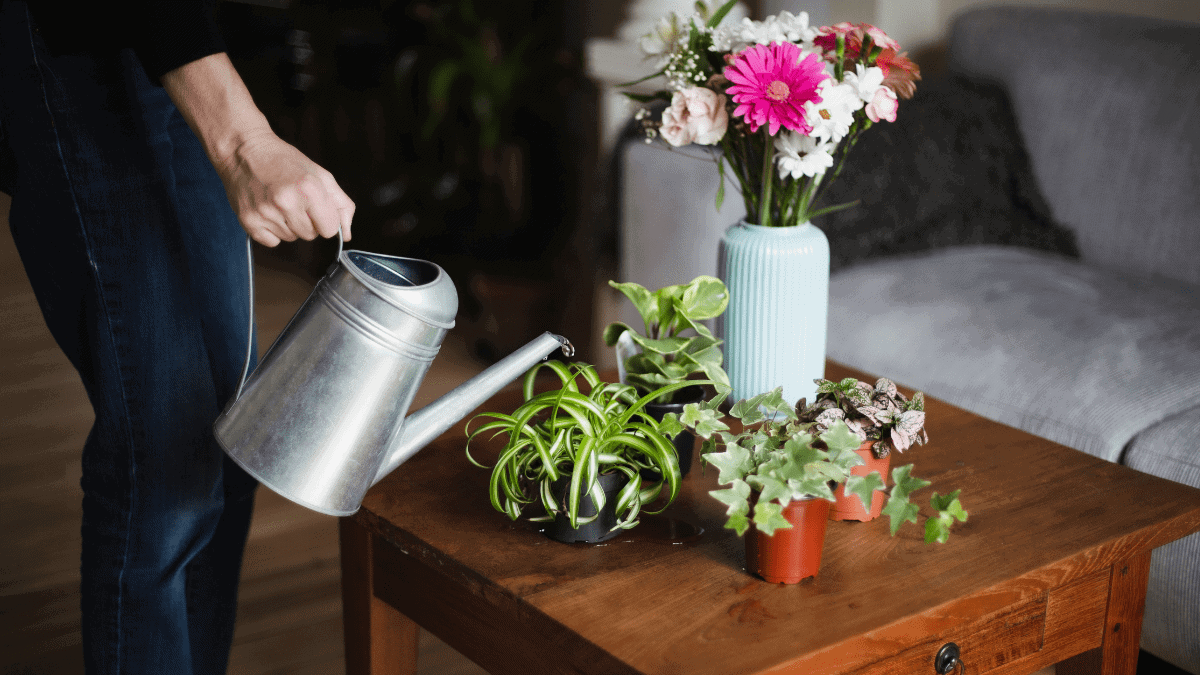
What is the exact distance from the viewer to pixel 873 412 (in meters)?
0.82

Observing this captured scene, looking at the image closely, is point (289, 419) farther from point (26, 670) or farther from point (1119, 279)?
point (1119, 279)

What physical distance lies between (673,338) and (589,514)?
224 millimetres

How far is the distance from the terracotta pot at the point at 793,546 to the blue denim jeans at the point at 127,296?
57 cm

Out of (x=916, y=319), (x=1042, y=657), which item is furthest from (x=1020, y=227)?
(x=1042, y=657)

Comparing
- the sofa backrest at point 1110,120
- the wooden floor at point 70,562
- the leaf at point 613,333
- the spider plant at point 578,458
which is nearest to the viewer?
the spider plant at point 578,458

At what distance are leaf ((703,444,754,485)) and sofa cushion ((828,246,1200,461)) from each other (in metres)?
0.81

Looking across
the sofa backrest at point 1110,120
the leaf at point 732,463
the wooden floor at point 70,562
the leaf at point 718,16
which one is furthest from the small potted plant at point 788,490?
the sofa backrest at point 1110,120

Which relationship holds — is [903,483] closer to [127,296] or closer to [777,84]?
[777,84]

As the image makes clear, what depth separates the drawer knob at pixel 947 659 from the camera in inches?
30.4

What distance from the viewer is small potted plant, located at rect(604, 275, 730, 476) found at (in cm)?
92

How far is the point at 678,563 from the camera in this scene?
0.79m

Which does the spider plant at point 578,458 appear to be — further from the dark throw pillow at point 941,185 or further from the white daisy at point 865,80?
the dark throw pillow at point 941,185

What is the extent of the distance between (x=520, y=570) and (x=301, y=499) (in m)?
0.18

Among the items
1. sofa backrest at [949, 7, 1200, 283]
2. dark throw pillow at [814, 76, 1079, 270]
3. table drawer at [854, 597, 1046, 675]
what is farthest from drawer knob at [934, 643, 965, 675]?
sofa backrest at [949, 7, 1200, 283]
